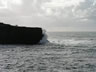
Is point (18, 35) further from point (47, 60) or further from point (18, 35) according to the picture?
point (47, 60)

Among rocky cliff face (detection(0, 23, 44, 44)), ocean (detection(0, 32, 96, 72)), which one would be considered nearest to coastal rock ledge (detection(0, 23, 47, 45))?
rocky cliff face (detection(0, 23, 44, 44))

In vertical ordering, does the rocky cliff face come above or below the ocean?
above

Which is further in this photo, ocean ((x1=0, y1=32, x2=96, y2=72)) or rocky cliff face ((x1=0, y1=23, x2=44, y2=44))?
rocky cliff face ((x1=0, y1=23, x2=44, y2=44))

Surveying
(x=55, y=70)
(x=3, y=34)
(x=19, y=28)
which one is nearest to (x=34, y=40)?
(x=19, y=28)

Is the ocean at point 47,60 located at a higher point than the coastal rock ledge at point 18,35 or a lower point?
lower

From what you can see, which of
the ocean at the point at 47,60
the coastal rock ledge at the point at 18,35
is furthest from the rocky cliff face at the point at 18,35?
the ocean at the point at 47,60

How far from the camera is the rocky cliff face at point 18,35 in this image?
5066cm

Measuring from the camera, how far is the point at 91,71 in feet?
59.5

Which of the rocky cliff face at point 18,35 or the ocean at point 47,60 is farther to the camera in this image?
the rocky cliff face at point 18,35

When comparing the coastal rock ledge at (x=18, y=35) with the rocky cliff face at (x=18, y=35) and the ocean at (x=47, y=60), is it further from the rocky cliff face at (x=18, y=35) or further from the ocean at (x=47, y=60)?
the ocean at (x=47, y=60)

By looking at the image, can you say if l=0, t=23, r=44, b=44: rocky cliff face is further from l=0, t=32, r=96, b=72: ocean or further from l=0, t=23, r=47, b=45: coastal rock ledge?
l=0, t=32, r=96, b=72: ocean

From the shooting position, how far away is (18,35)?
5069 centimetres

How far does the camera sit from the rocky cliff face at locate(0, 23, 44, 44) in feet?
166

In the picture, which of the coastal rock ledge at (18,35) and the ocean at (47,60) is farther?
the coastal rock ledge at (18,35)
